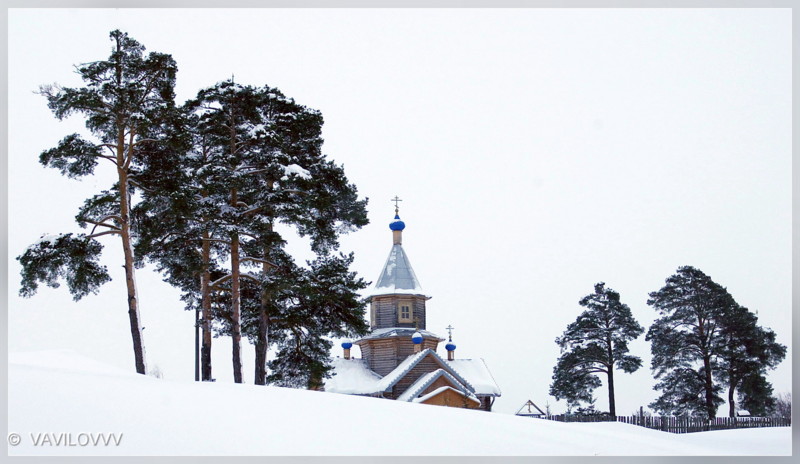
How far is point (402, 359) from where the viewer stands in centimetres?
4866

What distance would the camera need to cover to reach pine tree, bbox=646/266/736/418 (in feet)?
135

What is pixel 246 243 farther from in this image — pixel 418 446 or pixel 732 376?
pixel 732 376

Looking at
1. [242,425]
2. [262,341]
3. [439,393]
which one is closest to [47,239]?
[262,341]

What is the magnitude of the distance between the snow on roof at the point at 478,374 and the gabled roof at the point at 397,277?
559 cm

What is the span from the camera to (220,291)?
2656cm

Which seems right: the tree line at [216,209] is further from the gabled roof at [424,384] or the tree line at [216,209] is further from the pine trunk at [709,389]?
the pine trunk at [709,389]

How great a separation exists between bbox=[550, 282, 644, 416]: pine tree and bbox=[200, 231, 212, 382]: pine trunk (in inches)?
921

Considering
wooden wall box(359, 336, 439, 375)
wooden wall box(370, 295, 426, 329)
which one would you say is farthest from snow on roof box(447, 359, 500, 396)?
wooden wall box(370, 295, 426, 329)

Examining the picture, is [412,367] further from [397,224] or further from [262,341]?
[262,341]

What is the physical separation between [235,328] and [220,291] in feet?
8.54

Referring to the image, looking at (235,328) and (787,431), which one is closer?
(235,328)

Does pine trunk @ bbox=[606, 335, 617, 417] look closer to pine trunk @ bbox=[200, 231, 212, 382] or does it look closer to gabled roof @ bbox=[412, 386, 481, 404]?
gabled roof @ bbox=[412, 386, 481, 404]

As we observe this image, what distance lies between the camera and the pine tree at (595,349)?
1662 inches

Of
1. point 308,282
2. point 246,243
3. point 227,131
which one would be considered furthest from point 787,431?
point 227,131
